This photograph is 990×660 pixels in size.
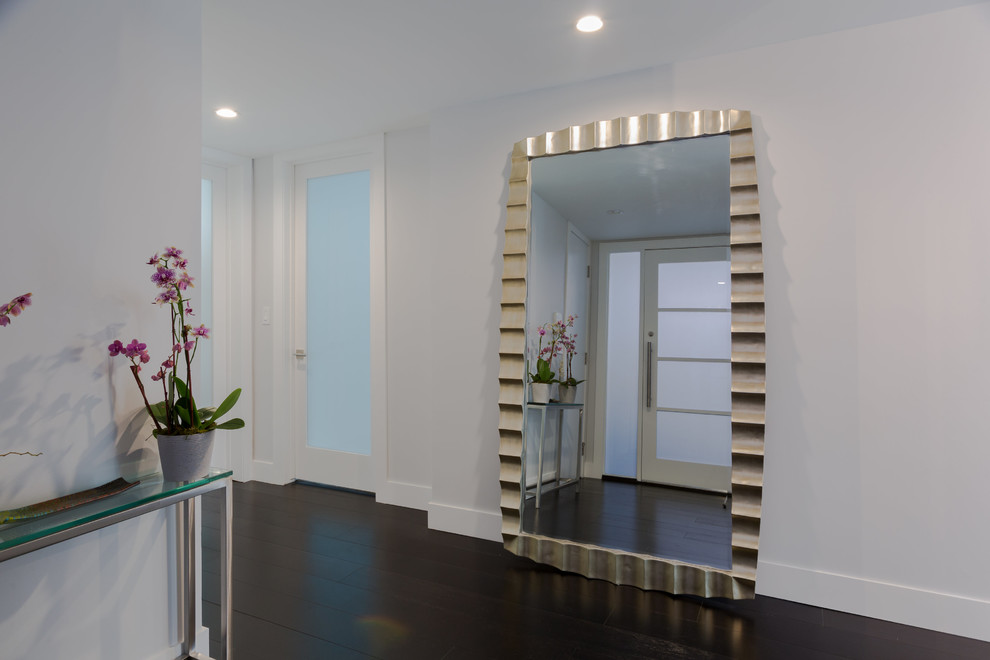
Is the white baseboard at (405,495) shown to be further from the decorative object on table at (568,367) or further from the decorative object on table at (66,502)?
the decorative object on table at (66,502)

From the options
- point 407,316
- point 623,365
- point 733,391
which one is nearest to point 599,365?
point 623,365

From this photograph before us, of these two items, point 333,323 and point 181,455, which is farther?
point 333,323

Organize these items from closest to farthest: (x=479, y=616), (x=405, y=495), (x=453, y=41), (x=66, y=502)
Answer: (x=66, y=502) < (x=479, y=616) < (x=453, y=41) < (x=405, y=495)

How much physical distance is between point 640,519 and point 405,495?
1.61m

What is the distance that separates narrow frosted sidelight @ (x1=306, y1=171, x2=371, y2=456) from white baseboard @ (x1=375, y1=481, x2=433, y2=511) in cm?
33

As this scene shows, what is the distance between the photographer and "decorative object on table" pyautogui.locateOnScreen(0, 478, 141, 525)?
1406mm

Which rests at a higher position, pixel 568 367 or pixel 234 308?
pixel 234 308

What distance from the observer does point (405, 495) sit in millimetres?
3592

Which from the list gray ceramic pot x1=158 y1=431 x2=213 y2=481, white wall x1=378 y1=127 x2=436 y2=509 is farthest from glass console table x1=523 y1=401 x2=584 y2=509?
gray ceramic pot x1=158 y1=431 x2=213 y2=481

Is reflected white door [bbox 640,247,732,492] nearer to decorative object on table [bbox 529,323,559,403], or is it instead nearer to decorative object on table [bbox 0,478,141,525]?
decorative object on table [bbox 529,323,559,403]

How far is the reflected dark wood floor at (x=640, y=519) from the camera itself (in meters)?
2.41

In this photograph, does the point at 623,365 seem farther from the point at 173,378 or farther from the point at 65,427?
the point at 65,427

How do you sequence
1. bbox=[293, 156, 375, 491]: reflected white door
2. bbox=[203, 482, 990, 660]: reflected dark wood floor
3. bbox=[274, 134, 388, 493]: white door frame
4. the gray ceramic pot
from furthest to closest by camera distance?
bbox=[274, 134, 388, 493]: white door frame < bbox=[293, 156, 375, 491]: reflected white door < bbox=[203, 482, 990, 660]: reflected dark wood floor < the gray ceramic pot

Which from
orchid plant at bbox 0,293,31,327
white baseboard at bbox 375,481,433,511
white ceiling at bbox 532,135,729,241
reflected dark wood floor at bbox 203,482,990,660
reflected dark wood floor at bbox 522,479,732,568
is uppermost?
white ceiling at bbox 532,135,729,241
